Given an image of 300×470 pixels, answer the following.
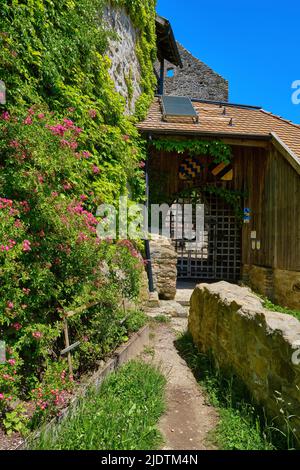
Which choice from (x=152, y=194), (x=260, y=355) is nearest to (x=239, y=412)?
(x=260, y=355)

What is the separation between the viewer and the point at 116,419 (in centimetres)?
251

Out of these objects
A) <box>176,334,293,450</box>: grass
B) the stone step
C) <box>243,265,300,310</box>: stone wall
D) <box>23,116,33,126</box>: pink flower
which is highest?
<box>23,116,33,126</box>: pink flower

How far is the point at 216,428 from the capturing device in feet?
9.00

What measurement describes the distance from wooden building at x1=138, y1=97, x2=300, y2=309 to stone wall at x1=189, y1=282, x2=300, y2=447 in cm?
369

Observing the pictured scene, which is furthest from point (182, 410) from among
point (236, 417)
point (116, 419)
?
point (116, 419)

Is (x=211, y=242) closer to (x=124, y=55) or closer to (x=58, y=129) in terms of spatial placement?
(x=124, y=55)

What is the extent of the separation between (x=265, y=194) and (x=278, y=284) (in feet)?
7.89

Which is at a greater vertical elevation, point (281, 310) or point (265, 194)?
point (265, 194)

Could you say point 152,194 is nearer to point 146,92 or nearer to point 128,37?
point 146,92

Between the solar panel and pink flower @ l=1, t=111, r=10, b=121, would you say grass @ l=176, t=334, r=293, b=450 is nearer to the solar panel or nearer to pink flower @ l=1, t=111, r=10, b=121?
pink flower @ l=1, t=111, r=10, b=121

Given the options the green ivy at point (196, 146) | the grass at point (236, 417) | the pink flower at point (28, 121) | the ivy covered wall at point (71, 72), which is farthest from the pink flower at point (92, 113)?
the grass at point (236, 417)

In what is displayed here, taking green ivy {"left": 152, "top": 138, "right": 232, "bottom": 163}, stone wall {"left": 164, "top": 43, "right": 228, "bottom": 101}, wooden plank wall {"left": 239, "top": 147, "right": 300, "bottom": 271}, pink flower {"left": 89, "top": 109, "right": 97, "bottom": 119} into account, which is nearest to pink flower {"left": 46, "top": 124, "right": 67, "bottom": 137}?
pink flower {"left": 89, "top": 109, "right": 97, "bottom": 119}

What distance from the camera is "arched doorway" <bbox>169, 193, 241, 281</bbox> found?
9.60 m

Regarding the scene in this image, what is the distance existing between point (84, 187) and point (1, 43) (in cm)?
180
